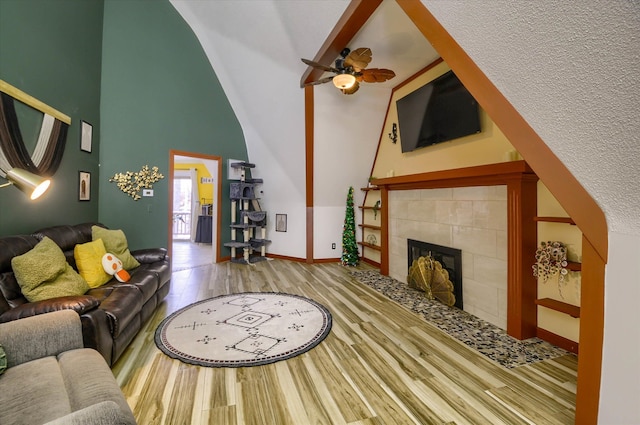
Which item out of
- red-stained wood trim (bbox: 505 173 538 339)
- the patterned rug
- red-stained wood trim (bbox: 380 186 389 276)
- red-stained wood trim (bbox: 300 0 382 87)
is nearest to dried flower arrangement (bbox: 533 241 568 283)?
red-stained wood trim (bbox: 505 173 538 339)

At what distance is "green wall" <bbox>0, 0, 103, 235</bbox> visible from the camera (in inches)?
100

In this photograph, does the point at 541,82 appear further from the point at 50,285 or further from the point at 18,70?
the point at 18,70

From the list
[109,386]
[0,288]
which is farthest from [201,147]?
[109,386]

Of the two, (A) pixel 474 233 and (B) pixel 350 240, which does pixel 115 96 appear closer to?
(B) pixel 350 240

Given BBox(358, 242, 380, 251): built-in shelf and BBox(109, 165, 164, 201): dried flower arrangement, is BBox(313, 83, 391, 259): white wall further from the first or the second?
BBox(109, 165, 164, 201): dried flower arrangement

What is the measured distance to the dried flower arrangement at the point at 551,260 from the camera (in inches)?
90.1

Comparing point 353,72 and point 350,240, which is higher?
point 353,72

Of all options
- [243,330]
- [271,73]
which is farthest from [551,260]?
[271,73]

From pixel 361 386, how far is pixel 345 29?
11.1 ft

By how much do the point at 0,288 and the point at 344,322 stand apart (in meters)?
2.79

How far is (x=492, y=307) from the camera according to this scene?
2.83 meters

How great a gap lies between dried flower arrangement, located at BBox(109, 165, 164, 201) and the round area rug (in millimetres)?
2374

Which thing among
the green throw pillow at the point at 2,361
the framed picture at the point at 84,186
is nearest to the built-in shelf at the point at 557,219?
the green throw pillow at the point at 2,361

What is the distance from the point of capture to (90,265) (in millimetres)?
2709
